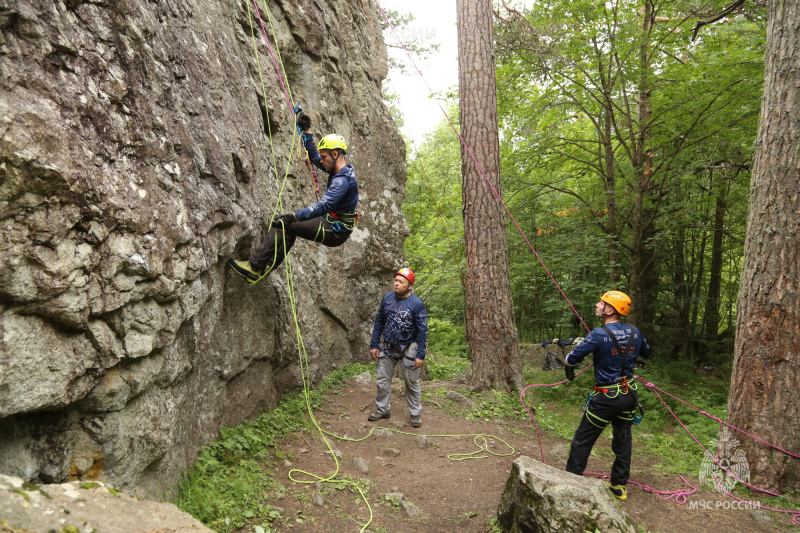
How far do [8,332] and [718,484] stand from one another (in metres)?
6.35

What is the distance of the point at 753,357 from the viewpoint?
15.6 feet

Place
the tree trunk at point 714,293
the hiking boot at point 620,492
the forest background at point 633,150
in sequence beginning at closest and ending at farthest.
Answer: the hiking boot at point 620,492 → the forest background at point 633,150 → the tree trunk at point 714,293

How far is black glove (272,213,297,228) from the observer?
4.59 meters

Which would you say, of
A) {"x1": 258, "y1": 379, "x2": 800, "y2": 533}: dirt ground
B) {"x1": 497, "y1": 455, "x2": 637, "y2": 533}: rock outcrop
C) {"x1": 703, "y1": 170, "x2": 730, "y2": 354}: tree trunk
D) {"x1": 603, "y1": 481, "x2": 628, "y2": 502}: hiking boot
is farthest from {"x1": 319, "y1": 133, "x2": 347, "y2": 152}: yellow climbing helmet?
{"x1": 703, "y1": 170, "x2": 730, "y2": 354}: tree trunk

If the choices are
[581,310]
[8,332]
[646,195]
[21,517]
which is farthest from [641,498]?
[581,310]

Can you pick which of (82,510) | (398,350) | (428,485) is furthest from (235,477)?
(398,350)

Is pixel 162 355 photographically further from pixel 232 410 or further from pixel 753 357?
pixel 753 357

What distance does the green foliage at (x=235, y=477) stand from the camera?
10.5ft

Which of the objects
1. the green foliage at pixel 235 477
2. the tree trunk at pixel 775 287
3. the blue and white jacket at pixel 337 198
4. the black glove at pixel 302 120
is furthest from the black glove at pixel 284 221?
the tree trunk at pixel 775 287

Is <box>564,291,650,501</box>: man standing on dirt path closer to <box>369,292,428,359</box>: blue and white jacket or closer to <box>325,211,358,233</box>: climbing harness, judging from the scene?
<box>369,292,428,359</box>: blue and white jacket

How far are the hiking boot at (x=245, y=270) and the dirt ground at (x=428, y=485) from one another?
69.2 inches

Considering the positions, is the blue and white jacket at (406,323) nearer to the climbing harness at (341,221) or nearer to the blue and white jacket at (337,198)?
the climbing harness at (341,221)

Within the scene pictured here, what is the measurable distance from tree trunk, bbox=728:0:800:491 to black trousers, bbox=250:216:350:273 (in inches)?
179

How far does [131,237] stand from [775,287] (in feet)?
19.5
